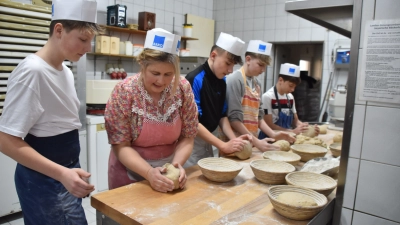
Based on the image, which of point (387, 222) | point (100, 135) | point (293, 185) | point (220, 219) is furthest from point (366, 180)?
point (100, 135)

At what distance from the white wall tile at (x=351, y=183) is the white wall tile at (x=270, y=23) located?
3989 millimetres

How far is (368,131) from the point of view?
1059 mm

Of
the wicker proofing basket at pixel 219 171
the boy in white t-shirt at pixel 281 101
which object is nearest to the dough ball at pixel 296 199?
the wicker proofing basket at pixel 219 171

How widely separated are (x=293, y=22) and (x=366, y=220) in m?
3.92

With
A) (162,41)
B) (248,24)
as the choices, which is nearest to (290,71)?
(162,41)

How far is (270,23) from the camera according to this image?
478 cm

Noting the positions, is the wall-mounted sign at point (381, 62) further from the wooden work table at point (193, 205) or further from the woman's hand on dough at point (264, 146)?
the woman's hand on dough at point (264, 146)

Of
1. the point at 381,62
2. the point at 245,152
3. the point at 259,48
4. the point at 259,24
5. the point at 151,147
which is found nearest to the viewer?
the point at 381,62

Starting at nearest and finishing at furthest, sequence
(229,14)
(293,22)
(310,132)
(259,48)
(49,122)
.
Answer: (49,122) < (259,48) < (310,132) < (293,22) < (229,14)

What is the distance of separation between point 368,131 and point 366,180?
179mm

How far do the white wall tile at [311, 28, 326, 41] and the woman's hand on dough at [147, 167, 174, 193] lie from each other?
3772mm

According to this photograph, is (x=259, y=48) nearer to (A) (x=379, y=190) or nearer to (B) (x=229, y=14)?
(A) (x=379, y=190)

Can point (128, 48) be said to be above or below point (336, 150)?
above

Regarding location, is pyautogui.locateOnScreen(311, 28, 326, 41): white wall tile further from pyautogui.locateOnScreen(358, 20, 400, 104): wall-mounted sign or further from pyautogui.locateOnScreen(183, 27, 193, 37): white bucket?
pyautogui.locateOnScreen(358, 20, 400, 104): wall-mounted sign
